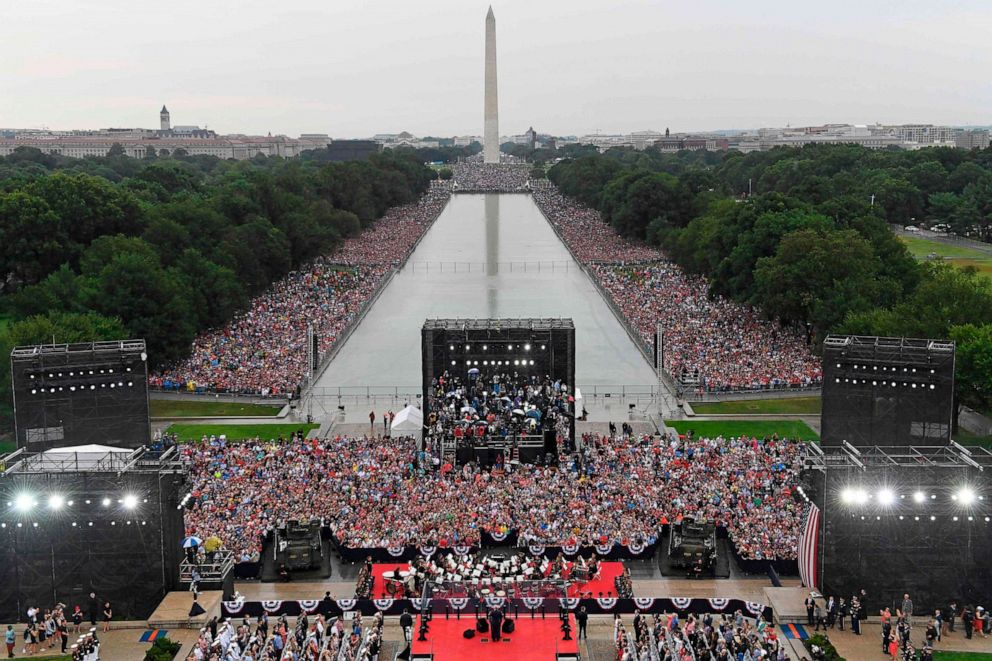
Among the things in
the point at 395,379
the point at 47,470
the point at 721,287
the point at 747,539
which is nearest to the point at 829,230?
the point at 721,287

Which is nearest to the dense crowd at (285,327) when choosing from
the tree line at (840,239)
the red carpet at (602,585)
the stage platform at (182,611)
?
the stage platform at (182,611)

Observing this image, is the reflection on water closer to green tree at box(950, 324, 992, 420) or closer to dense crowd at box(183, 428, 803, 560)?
dense crowd at box(183, 428, 803, 560)

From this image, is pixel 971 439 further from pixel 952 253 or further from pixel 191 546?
pixel 952 253

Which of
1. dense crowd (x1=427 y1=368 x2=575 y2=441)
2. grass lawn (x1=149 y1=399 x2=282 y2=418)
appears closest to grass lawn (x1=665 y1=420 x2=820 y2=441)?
dense crowd (x1=427 y1=368 x2=575 y2=441)

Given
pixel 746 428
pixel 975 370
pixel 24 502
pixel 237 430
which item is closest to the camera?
pixel 24 502

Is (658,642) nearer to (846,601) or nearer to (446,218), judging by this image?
(846,601)

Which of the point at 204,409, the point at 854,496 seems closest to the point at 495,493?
the point at 854,496

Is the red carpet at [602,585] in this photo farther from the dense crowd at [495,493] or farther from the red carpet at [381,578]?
the red carpet at [381,578]
